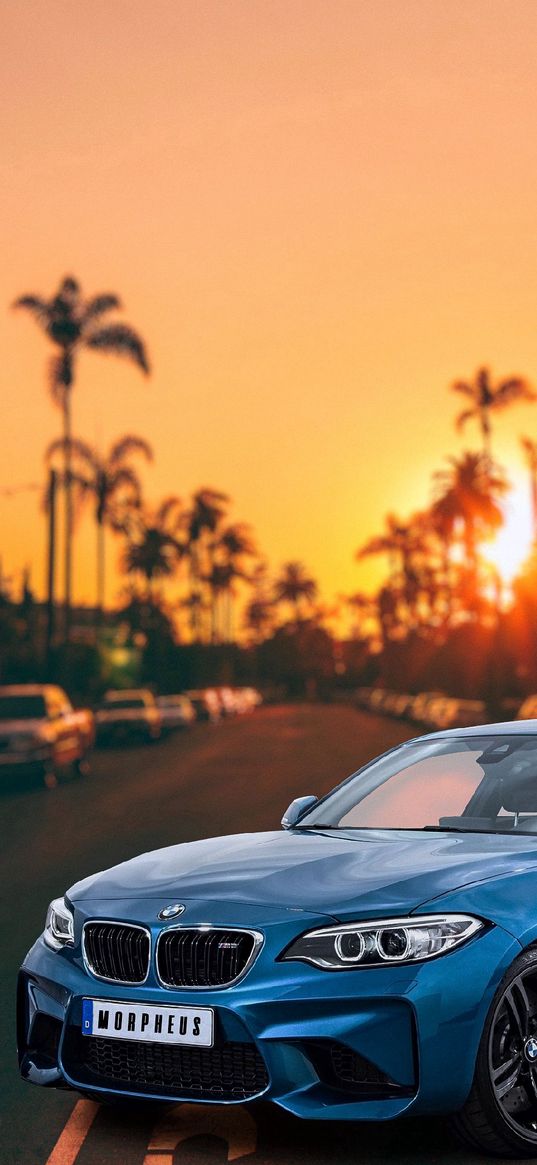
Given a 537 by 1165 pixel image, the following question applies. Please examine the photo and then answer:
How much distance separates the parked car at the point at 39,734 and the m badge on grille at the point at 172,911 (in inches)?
869

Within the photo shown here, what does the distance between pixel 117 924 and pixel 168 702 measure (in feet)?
184

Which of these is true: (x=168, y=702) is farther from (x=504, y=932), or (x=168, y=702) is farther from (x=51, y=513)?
(x=504, y=932)

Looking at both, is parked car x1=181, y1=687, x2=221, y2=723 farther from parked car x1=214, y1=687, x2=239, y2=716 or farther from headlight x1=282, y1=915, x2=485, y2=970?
headlight x1=282, y1=915, x2=485, y2=970

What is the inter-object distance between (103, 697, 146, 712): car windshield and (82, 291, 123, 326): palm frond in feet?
58.7

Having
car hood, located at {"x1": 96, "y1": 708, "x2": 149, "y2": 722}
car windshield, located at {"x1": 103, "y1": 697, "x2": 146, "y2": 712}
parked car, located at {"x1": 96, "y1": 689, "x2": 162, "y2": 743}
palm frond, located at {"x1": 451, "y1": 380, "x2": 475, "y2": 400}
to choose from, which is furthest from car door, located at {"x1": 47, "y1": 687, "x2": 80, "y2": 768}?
palm frond, located at {"x1": 451, "y1": 380, "x2": 475, "y2": 400}

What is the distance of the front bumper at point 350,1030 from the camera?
15.8ft

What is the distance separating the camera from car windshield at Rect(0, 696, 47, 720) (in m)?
28.3

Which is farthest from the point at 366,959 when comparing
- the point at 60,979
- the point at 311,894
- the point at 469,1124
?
the point at 60,979

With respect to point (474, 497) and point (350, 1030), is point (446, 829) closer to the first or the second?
point (350, 1030)

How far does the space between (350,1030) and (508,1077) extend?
67cm

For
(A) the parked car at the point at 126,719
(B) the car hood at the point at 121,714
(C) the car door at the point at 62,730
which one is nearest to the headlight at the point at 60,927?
(C) the car door at the point at 62,730

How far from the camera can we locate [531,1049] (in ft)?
17.0

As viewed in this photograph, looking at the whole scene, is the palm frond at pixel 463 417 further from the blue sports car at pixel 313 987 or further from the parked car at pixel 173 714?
the blue sports car at pixel 313 987

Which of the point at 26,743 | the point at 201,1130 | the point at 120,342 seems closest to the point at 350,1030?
the point at 201,1130
